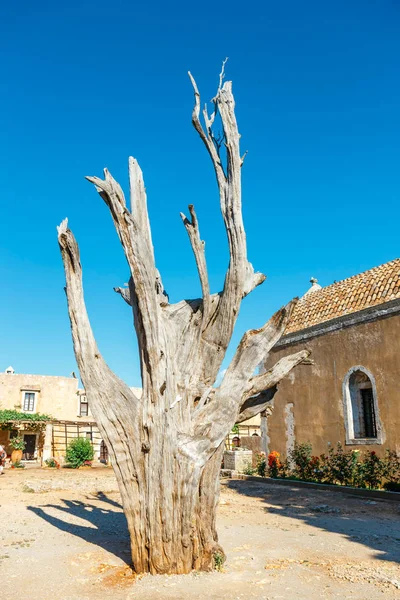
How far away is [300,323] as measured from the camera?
53.6 feet

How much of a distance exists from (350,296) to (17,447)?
70.7 feet

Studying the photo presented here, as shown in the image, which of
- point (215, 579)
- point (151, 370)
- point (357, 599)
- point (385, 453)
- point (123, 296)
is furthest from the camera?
point (385, 453)

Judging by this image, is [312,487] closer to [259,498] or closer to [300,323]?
[259,498]

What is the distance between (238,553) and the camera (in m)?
6.10

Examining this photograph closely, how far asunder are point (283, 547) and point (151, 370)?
320 cm

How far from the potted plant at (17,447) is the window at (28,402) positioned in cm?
221

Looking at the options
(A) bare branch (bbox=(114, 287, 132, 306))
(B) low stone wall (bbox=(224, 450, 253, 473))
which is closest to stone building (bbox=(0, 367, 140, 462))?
(B) low stone wall (bbox=(224, 450, 253, 473))

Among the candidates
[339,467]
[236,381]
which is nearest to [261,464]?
[339,467]

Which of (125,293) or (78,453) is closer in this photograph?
(125,293)

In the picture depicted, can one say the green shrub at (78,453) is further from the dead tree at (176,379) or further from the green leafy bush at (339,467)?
the dead tree at (176,379)

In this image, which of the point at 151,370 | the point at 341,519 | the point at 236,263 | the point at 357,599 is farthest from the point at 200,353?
the point at 341,519

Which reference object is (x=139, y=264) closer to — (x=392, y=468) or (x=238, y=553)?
(x=238, y=553)

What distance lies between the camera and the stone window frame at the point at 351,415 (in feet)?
42.5

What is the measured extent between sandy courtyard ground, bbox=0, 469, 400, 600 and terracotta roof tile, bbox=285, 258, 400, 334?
5.58m
